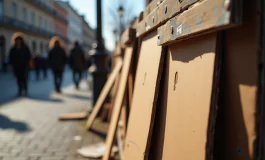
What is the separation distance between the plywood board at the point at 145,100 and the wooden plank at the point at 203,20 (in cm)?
37

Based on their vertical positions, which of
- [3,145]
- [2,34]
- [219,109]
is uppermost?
[2,34]

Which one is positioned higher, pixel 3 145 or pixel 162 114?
pixel 162 114

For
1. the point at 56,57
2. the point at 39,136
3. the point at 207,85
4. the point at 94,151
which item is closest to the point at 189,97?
the point at 207,85

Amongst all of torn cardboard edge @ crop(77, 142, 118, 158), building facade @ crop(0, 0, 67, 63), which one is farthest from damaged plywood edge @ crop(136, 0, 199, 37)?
building facade @ crop(0, 0, 67, 63)

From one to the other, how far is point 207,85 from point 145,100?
34.4 inches

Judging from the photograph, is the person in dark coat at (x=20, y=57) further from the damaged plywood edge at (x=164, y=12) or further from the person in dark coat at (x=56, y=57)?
the damaged plywood edge at (x=164, y=12)

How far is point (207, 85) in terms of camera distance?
1.19 meters

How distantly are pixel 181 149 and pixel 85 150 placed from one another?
2.33 meters

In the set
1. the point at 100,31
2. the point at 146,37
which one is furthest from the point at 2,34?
the point at 146,37

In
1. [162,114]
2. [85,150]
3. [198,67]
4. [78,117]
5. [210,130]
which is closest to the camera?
[210,130]

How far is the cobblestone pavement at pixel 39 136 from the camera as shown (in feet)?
10.9

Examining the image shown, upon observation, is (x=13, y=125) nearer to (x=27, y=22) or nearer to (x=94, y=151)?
(x=94, y=151)

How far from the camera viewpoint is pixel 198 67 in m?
1.30

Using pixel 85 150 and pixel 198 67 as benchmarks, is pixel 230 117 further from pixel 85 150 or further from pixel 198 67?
pixel 85 150
